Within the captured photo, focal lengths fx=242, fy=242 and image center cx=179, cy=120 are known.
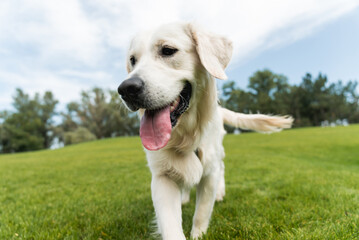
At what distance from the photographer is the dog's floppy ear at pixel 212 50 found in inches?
81.3

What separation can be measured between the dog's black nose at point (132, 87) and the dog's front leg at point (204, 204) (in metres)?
1.17

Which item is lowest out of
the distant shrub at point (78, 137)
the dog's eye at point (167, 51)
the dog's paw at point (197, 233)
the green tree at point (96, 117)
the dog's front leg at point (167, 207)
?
the dog's paw at point (197, 233)

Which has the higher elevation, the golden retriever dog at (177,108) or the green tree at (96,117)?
the green tree at (96,117)

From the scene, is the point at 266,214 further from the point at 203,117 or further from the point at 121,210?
the point at 121,210

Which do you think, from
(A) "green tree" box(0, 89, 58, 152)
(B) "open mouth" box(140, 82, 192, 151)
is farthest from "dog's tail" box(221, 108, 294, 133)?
(A) "green tree" box(0, 89, 58, 152)

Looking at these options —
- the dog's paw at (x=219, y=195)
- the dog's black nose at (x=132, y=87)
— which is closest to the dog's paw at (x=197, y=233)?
the dog's paw at (x=219, y=195)

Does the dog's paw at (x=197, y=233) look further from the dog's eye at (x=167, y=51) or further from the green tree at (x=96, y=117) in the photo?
the green tree at (x=96, y=117)

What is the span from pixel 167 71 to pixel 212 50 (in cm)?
49

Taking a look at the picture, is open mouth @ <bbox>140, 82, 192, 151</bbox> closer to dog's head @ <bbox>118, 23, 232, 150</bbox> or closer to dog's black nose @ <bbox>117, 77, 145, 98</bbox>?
dog's head @ <bbox>118, 23, 232, 150</bbox>

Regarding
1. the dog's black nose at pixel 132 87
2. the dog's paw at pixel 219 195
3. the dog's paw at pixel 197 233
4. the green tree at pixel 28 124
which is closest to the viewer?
the dog's black nose at pixel 132 87

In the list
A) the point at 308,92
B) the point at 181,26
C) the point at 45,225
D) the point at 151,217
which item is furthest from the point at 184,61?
the point at 308,92

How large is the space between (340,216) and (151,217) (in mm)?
2078

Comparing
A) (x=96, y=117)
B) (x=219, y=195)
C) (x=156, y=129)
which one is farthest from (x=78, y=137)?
(x=156, y=129)

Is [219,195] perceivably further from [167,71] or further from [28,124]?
[28,124]
